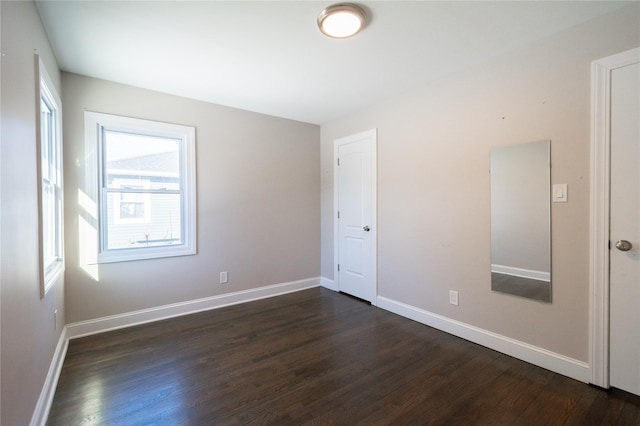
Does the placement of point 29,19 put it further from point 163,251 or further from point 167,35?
point 163,251

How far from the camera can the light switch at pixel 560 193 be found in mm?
2078

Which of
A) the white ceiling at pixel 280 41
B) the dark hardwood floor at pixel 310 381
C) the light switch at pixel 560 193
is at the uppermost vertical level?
the white ceiling at pixel 280 41

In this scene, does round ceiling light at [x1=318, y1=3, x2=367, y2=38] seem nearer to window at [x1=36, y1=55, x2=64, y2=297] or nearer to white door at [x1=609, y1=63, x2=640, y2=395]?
white door at [x1=609, y1=63, x2=640, y2=395]

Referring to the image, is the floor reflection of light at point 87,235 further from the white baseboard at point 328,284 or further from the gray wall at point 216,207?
the white baseboard at point 328,284

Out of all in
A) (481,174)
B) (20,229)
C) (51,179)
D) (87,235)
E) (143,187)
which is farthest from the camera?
(143,187)

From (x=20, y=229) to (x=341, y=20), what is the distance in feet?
7.50

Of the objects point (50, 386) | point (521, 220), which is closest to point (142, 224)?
point (50, 386)

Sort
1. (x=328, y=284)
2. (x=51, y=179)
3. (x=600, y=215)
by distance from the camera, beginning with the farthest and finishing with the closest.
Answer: (x=328, y=284), (x=51, y=179), (x=600, y=215)

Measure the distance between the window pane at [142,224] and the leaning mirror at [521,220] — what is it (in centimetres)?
339

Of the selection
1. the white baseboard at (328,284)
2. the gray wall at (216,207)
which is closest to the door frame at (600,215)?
the white baseboard at (328,284)

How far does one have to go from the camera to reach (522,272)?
7.57 feet

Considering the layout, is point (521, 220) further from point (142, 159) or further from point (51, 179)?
point (51, 179)

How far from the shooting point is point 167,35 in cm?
210

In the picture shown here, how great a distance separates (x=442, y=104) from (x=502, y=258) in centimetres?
161
